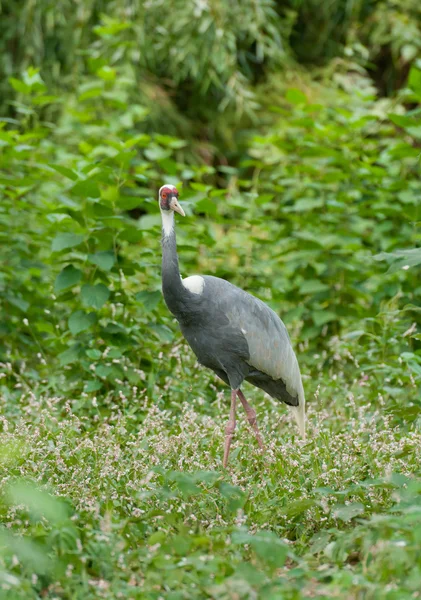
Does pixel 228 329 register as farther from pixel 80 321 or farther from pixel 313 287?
pixel 313 287

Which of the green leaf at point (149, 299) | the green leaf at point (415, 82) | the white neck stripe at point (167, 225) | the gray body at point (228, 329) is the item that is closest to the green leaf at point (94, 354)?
Result: the green leaf at point (149, 299)

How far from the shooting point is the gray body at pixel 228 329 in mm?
4773

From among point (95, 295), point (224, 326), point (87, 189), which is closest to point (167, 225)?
point (224, 326)

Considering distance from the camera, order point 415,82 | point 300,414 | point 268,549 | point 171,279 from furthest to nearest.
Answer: point 415,82, point 300,414, point 171,279, point 268,549

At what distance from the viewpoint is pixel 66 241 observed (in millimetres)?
5703

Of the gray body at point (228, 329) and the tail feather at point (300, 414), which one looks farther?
the tail feather at point (300, 414)

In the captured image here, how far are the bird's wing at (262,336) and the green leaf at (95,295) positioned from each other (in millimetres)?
1060

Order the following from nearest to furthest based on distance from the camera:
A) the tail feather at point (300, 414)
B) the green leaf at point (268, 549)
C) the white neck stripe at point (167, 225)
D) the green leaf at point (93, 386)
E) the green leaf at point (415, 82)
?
the green leaf at point (268, 549) → the white neck stripe at point (167, 225) → the tail feather at point (300, 414) → the green leaf at point (93, 386) → the green leaf at point (415, 82)

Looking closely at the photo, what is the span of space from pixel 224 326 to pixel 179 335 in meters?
1.66

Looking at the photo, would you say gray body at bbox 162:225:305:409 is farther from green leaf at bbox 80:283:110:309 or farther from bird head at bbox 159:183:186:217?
green leaf at bbox 80:283:110:309

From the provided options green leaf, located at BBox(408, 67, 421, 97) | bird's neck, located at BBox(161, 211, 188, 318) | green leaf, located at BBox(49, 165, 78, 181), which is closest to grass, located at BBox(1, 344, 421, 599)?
bird's neck, located at BBox(161, 211, 188, 318)

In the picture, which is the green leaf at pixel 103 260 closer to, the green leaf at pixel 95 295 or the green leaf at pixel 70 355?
the green leaf at pixel 95 295

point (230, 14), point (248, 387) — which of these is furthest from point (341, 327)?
point (230, 14)

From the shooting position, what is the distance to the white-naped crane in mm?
4766
